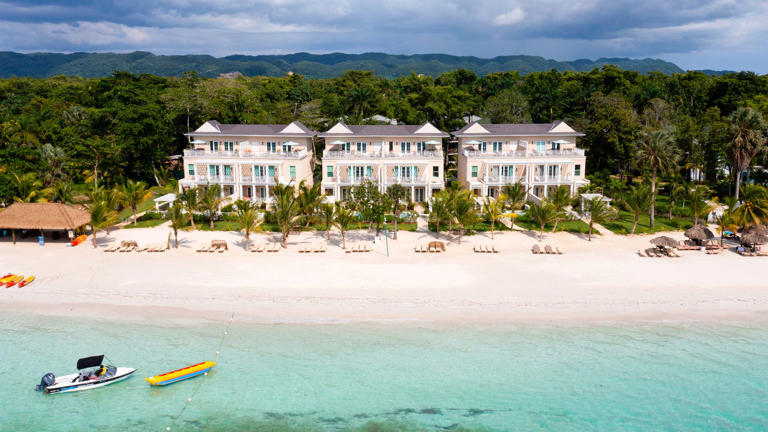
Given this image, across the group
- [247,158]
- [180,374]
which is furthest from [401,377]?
[247,158]

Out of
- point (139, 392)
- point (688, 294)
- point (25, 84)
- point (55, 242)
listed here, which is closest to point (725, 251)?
point (688, 294)

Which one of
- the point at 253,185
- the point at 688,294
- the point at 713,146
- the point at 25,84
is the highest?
the point at 25,84

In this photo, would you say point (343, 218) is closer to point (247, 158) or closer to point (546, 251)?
point (546, 251)

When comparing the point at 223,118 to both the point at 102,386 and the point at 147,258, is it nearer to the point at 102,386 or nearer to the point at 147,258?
the point at 147,258

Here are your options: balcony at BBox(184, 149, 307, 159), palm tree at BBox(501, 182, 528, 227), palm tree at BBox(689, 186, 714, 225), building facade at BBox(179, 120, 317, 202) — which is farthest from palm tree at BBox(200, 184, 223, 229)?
palm tree at BBox(689, 186, 714, 225)

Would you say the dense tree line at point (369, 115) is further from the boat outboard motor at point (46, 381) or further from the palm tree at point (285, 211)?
the boat outboard motor at point (46, 381)
